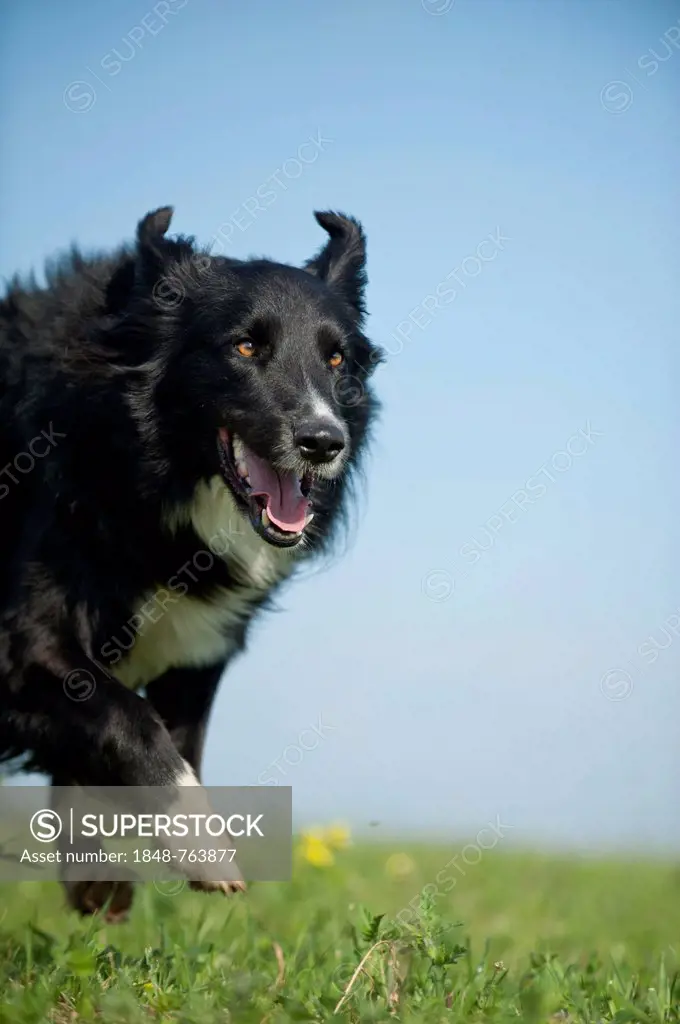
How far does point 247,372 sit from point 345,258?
104 cm

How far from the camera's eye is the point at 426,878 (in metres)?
8.23

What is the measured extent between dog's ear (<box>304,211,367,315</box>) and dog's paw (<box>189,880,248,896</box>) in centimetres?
264

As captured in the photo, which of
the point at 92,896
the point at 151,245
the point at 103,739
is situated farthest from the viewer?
the point at 92,896

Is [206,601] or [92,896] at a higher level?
[206,601]

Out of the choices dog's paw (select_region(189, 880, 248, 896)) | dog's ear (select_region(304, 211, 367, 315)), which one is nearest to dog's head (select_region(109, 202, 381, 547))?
dog's ear (select_region(304, 211, 367, 315))

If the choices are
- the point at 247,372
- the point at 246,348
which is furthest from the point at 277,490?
the point at 246,348

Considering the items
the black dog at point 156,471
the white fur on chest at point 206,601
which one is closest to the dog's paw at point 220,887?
the black dog at point 156,471

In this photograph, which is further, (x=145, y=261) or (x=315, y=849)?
(x=145, y=261)

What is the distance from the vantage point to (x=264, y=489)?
15.1 feet

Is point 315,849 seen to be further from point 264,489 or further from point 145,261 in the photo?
point 145,261

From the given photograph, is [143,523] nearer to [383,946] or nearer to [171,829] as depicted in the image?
[171,829]

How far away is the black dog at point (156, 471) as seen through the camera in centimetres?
433

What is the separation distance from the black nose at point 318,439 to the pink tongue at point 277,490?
8.1 inches

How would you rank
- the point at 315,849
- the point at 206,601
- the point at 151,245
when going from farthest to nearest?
the point at 206,601 → the point at 151,245 → the point at 315,849
